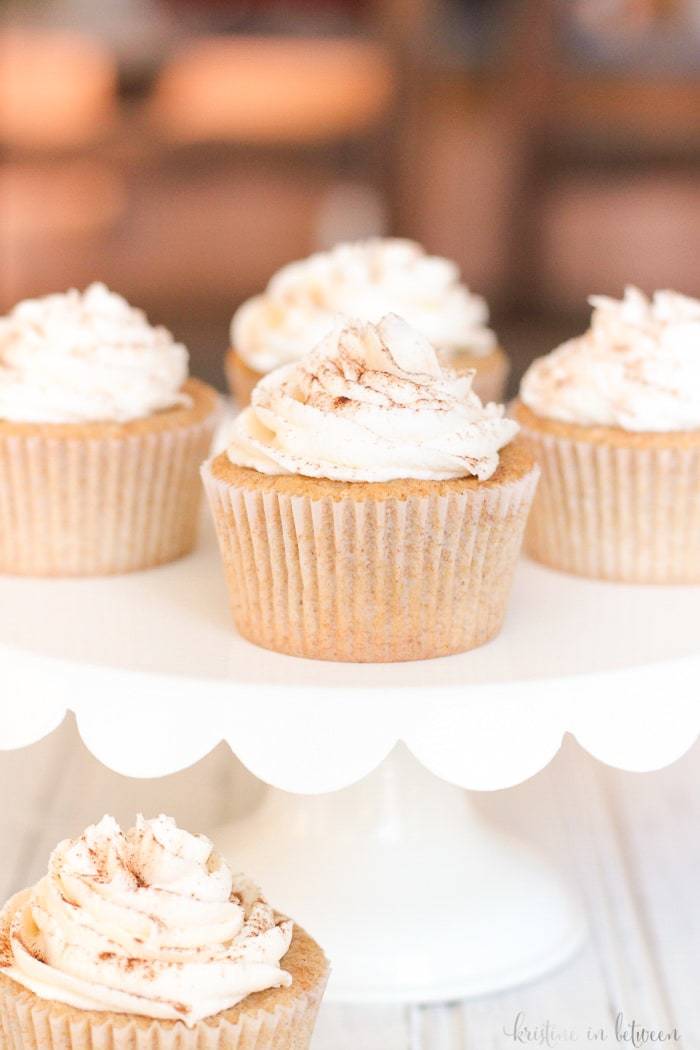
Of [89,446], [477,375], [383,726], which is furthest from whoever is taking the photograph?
[477,375]

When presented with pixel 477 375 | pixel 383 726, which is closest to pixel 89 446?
pixel 383 726

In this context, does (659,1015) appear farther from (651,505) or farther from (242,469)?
(242,469)

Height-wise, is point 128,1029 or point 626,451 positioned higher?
point 626,451

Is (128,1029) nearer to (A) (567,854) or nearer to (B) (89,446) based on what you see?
(B) (89,446)

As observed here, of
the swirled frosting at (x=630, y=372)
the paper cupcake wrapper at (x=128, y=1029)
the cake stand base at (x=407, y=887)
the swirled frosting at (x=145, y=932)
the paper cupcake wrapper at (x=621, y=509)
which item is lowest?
the cake stand base at (x=407, y=887)

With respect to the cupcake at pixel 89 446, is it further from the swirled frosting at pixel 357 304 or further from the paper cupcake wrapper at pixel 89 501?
the swirled frosting at pixel 357 304

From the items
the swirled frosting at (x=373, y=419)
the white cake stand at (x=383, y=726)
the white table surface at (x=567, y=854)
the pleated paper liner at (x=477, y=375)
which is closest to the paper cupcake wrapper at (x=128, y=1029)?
the white cake stand at (x=383, y=726)
